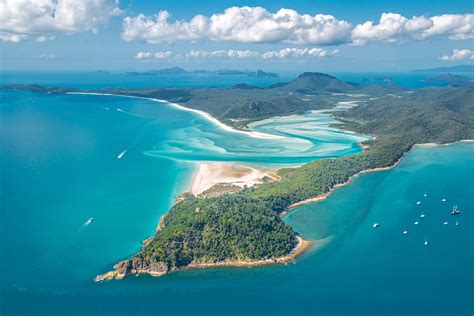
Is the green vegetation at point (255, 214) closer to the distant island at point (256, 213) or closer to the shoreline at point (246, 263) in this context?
the distant island at point (256, 213)

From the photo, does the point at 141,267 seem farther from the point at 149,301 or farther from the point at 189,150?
the point at 189,150

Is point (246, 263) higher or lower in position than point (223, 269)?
higher

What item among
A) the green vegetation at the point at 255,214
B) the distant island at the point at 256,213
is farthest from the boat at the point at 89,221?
the green vegetation at the point at 255,214

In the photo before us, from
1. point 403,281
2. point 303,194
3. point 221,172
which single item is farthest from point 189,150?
point 403,281

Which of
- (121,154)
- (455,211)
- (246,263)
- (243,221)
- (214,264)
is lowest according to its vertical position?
(246,263)

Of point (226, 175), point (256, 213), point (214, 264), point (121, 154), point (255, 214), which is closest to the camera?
point (214, 264)

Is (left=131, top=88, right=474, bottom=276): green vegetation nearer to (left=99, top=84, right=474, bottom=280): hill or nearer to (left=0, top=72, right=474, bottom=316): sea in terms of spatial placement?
(left=99, top=84, right=474, bottom=280): hill

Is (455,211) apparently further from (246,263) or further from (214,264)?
(214,264)

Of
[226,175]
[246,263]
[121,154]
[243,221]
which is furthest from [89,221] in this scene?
[121,154]

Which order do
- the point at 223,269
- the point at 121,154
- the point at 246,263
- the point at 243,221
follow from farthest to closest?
the point at 121,154
the point at 243,221
the point at 246,263
the point at 223,269
